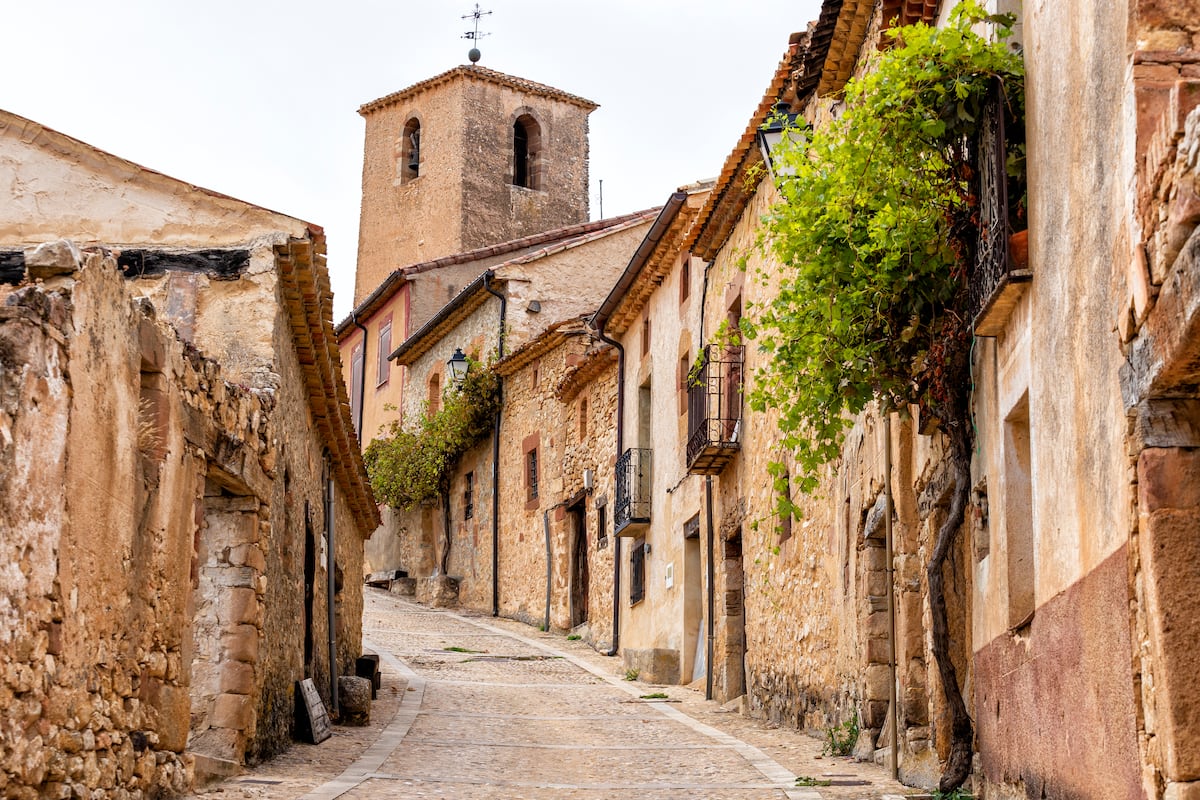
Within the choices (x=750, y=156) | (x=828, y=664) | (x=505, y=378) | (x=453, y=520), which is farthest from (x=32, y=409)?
(x=453, y=520)

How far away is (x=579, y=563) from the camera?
87.2 ft

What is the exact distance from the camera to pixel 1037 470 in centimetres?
693

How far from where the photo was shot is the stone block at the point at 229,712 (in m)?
9.32

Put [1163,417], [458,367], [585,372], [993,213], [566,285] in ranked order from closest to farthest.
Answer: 1. [1163,417]
2. [993,213]
3. [585,372]
4. [458,367]
5. [566,285]

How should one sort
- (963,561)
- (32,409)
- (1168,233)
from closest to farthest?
1. (1168,233)
2. (32,409)
3. (963,561)

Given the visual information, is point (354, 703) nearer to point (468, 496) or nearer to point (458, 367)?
point (458, 367)

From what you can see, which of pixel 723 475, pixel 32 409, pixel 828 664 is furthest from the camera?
pixel 723 475

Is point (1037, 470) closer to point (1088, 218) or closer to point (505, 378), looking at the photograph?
point (1088, 218)

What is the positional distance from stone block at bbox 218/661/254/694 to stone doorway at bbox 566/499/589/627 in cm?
1660

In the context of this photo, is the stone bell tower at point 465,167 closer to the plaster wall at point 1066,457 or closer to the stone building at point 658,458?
the stone building at point 658,458

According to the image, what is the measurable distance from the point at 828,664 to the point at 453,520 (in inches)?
829

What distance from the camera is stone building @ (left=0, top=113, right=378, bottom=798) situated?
5.74m

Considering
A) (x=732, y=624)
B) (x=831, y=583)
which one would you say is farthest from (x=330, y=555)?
(x=831, y=583)

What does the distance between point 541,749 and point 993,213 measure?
6296 millimetres
